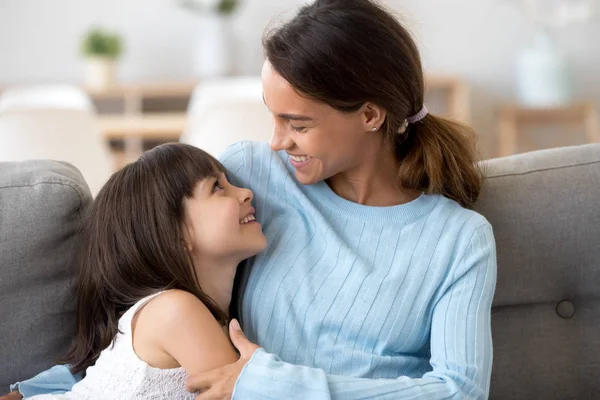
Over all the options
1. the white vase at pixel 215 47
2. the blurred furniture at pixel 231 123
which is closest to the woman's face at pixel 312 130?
the blurred furniture at pixel 231 123

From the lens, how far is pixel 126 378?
157cm

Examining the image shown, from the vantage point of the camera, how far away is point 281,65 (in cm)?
161

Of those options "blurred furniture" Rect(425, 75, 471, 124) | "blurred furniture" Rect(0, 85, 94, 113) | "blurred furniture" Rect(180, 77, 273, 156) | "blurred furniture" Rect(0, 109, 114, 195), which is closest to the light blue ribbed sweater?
"blurred furniture" Rect(180, 77, 273, 156)

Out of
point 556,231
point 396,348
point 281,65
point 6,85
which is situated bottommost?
point 6,85

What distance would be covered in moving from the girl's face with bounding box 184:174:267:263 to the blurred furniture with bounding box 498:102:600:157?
13.0ft

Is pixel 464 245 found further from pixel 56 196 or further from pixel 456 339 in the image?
pixel 56 196

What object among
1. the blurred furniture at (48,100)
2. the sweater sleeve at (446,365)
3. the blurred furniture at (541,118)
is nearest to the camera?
the sweater sleeve at (446,365)

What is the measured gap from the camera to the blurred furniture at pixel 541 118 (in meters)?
5.40

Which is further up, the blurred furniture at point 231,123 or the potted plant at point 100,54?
the blurred furniture at point 231,123

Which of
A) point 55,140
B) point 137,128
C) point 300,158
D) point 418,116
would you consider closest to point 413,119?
point 418,116

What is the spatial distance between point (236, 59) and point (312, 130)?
14.5ft

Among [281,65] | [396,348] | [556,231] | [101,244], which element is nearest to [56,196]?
[101,244]

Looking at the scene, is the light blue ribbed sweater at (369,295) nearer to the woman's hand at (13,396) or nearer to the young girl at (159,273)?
the young girl at (159,273)

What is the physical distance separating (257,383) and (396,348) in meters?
0.30
